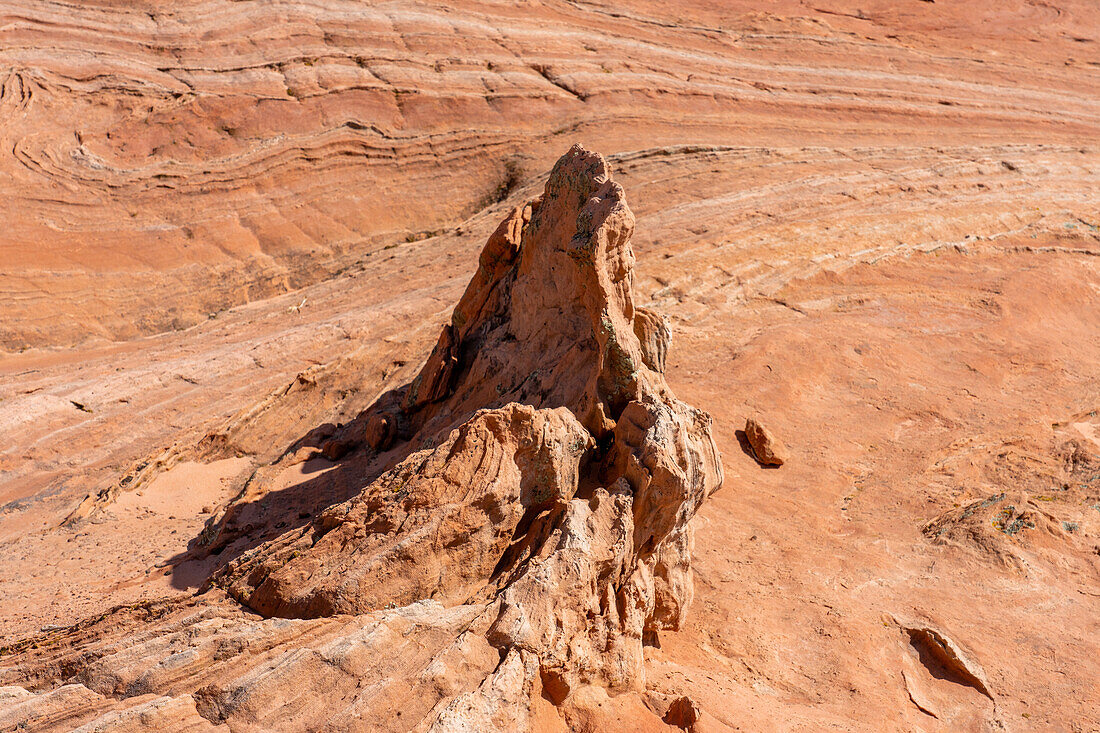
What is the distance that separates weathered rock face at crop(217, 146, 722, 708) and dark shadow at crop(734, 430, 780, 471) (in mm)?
3306

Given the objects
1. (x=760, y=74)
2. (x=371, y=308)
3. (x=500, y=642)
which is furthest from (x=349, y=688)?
(x=760, y=74)

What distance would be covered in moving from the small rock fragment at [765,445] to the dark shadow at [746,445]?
0.8 inches

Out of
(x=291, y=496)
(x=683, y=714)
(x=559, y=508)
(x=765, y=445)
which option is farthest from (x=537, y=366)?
(x=765, y=445)

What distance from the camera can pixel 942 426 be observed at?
12.2 m

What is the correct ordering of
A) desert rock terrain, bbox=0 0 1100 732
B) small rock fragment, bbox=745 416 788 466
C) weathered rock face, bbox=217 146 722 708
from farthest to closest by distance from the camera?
1. small rock fragment, bbox=745 416 788 466
2. desert rock terrain, bbox=0 0 1100 732
3. weathered rock face, bbox=217 146 722 708

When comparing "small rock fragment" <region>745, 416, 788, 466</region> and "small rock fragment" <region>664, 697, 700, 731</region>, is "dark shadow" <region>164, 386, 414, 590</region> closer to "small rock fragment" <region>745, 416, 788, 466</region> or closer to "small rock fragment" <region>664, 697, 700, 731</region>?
"small rock fragment" <region>664, 697, 700, 731</region>

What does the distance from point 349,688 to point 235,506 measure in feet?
15.4

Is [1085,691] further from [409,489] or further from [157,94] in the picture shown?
[157,94]

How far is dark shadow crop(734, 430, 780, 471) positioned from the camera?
11.2 m

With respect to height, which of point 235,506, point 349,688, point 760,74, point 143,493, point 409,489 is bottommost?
point 143,493

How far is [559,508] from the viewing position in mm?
6617

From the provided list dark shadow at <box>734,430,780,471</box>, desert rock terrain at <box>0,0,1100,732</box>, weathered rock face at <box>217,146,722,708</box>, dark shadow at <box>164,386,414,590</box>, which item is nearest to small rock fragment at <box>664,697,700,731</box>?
desert rock terrain at <box>0,0,1100,732</box>

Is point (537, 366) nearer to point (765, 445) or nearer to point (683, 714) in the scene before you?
point (683, 714)

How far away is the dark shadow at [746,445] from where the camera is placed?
36.8 feet
